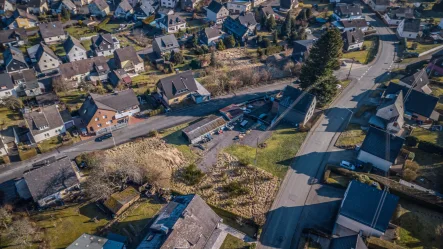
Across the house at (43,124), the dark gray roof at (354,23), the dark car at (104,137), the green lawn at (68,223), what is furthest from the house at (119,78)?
the dark gray roof at (354,23)

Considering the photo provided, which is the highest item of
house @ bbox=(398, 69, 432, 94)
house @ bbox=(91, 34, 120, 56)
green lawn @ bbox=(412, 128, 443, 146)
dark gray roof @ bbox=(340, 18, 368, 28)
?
house @ bbox=(91, 34, 120, 56)

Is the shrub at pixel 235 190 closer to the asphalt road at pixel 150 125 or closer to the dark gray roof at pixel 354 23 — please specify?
the asphalt road at pixel 150 125

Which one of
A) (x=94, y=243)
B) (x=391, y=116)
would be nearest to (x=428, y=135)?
(x=391, y=116)

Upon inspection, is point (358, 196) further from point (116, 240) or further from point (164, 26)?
point (164, 26)

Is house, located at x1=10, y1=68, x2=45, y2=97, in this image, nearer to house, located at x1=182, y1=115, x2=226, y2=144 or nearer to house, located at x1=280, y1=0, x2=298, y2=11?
house, located at x1=182, y1=115, x2=226, y2=144

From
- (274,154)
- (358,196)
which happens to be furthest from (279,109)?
(358,196)

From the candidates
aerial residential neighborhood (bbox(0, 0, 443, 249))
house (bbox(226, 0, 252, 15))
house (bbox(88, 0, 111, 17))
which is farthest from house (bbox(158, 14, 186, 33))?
house (bbox(88, 0, 111, 17))

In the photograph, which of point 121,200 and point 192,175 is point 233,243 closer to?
point 192,175
